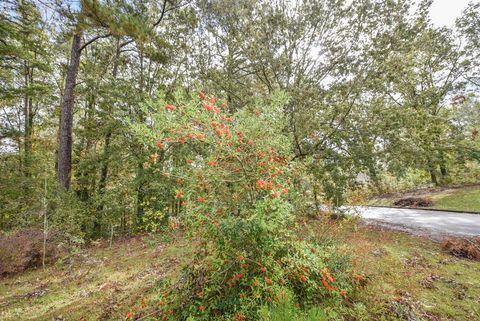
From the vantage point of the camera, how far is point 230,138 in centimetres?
282

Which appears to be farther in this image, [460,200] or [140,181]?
[460,200]

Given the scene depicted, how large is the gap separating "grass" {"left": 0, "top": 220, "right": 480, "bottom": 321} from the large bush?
61cm

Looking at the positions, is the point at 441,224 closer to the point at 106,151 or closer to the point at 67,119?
the point at 106,151

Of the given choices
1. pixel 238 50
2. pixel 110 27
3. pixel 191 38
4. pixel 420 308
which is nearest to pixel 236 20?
pixel 238 50

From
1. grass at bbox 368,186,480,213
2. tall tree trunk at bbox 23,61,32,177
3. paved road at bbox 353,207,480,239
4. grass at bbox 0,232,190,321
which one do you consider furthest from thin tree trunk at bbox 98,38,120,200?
grass at bbox 368,186,480,213

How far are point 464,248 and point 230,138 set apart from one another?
6717 mm

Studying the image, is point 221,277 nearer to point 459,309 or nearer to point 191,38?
point 459,309

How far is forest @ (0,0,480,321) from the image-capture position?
9.79 ft

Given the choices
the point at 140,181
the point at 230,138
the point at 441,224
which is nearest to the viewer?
the point at 230,138

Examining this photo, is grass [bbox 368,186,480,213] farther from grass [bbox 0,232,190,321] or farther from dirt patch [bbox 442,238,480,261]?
grass [bbox 0,232,190,321]

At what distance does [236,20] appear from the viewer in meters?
8.67

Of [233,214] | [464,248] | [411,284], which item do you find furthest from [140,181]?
[464,248]

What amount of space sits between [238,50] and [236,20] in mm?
1069

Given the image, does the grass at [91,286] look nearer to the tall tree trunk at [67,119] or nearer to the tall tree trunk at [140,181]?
the tall tree trunk at [140,181]
